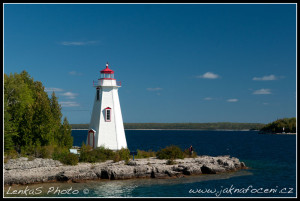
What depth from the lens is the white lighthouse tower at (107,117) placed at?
36.3 m

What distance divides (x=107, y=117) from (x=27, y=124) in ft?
26.5

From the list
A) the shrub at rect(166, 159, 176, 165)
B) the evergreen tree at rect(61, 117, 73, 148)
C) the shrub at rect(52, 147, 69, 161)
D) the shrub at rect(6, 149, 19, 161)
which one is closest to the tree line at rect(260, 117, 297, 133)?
the shrub at rect(166, 159, 176, 165)

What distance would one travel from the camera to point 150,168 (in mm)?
30125

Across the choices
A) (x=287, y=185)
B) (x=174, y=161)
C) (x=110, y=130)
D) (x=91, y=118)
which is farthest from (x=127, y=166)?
(x=287, y=185)

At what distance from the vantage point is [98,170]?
29.1m

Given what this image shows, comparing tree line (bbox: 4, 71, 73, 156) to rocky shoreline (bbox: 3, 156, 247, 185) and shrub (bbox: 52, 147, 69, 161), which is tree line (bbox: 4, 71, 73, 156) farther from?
rocky shoreline (bbox: 3, 156, 247, 185)

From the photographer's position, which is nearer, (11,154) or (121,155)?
(11,154)

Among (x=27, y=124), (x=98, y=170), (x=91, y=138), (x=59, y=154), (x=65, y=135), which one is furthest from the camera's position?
(x=65, y=135)

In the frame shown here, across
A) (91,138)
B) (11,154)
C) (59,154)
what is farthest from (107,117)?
(11,154)

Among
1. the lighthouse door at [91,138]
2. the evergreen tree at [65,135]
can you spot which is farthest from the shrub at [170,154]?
the evergreen tree at [65,135]

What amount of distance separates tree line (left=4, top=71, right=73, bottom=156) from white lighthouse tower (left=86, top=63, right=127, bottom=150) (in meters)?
3.34

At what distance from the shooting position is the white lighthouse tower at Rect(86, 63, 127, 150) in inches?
1430

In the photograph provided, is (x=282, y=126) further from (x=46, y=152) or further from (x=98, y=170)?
(x=98, y=170)

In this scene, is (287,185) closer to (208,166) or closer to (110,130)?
(208,166)
